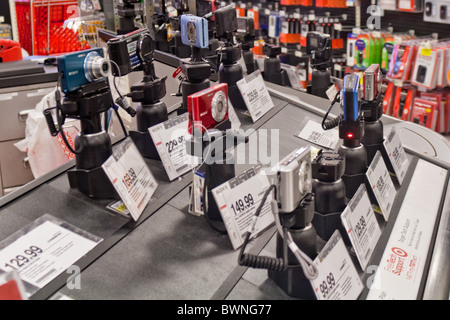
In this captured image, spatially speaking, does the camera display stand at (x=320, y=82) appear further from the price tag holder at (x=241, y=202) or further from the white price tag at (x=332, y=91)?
the price tag holder at (x=241, y=202)

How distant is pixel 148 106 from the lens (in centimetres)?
212

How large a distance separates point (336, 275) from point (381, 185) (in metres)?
0.63

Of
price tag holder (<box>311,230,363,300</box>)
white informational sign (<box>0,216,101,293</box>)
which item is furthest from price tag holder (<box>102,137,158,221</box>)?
price tag holder (<box>311,230,363,300</box>)

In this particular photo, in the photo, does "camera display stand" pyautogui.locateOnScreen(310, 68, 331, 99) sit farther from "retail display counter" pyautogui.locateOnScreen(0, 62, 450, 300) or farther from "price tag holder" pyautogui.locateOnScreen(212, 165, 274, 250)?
"price tag holder" pyautogui.locateOnScreen(212, 165, 274, 250)

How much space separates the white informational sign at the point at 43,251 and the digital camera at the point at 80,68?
440 millimetres

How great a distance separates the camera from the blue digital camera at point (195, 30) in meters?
2.12

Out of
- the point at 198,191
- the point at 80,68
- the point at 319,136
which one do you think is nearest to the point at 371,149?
the point at 319,136

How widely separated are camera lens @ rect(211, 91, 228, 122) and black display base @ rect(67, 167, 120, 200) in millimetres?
439

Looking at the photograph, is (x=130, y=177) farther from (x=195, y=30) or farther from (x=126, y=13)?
(x=126, y=13)

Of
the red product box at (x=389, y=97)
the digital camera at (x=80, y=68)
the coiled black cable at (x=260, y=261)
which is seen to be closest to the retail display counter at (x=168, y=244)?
the coiled black cable at (x=260, y=261)
